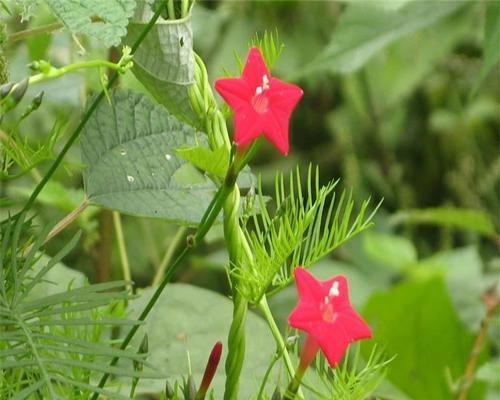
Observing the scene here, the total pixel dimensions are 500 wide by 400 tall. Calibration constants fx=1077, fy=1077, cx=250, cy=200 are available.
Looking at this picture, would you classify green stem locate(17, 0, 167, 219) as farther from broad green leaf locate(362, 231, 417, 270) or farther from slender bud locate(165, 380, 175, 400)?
broad green leaf locate(362, 231, 417, 270)

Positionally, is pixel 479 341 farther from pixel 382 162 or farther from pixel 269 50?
pixel 382 162

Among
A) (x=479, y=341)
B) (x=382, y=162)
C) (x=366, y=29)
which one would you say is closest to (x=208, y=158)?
(x=479, y=341)

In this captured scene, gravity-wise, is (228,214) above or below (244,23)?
above

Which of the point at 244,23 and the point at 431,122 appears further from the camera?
the point at 431,122

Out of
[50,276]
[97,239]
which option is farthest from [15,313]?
[97,239]

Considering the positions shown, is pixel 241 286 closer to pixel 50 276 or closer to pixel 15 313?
pixel 15 313

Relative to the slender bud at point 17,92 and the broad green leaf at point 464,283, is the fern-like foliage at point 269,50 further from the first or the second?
the broad green leaf at point 464,283
